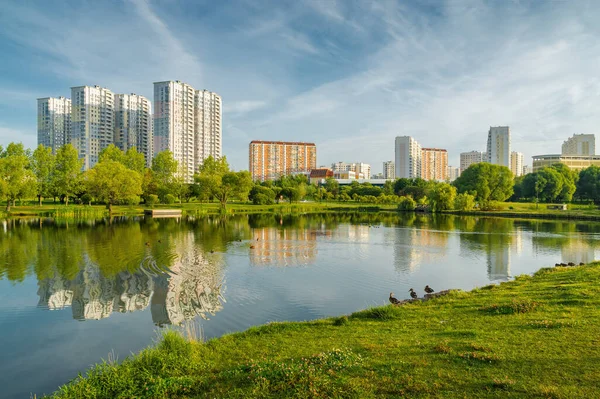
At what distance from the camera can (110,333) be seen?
41.5ft

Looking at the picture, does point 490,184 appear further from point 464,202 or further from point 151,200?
point 151,200

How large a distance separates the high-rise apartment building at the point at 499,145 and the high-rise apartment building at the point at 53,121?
18705cm

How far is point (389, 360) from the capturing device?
7688 millimetres

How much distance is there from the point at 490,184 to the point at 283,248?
79848 mm

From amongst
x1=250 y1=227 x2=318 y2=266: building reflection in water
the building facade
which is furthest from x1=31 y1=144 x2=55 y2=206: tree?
the building facade

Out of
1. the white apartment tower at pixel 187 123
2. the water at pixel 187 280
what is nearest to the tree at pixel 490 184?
the water at pixel 187 280

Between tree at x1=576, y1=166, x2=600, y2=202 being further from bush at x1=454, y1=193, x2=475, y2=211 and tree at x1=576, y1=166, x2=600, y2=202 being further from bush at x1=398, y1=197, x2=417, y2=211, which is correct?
bush at x1=398, y1=197, x2=417, y2=211

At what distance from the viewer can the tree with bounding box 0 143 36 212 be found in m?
60.8

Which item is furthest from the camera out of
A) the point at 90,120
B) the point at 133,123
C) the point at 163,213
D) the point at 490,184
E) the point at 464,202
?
the point at 133,123

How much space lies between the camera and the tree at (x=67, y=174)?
71062mm

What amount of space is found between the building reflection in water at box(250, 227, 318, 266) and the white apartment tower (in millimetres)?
89014

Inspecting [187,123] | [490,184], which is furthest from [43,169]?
[490,184]

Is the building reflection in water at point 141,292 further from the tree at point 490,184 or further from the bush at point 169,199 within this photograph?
the tree at point 490,184

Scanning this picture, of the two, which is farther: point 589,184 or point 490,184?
point 589,184
